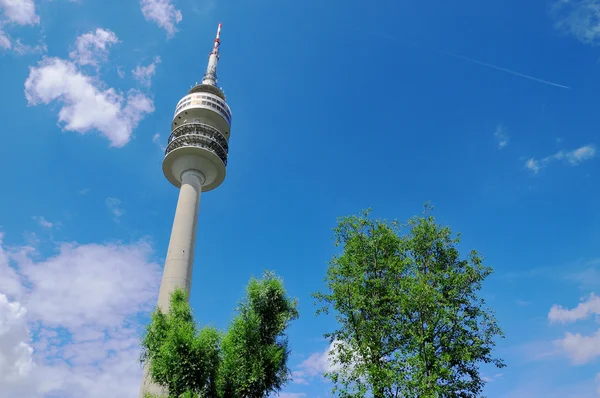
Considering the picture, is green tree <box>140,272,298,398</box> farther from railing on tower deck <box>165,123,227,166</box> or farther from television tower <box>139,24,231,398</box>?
railing on tower deck <box>165,123,227,166</box>

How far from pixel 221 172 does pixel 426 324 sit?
33032 millimetres

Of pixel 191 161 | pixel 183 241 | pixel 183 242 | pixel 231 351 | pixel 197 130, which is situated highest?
pixel 197 130

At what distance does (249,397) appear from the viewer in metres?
21.8

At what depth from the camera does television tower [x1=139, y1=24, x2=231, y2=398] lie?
39.3m

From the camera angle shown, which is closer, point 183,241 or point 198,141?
point 183,241

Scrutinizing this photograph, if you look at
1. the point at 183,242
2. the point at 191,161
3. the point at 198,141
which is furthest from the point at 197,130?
the point at 183,242

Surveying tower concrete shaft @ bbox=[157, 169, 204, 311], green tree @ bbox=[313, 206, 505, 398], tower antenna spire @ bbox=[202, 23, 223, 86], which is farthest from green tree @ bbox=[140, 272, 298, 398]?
tower antenna spire @ bbox=[202, 23, 223, 86]

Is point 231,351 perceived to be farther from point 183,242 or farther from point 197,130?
A: point 197,130

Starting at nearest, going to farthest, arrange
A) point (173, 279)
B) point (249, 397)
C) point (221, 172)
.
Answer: point (249, 397) → point (173, 279) → point (221, 172)

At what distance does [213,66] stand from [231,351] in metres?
45.4

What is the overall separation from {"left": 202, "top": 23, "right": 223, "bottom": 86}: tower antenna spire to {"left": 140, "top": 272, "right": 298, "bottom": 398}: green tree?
124ft

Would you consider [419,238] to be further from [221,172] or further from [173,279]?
[221,172]

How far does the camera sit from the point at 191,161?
4612cm

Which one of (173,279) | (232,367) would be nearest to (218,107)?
(173,279)
